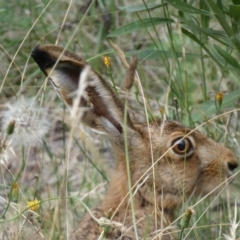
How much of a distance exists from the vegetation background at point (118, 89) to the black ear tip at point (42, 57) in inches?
13.7

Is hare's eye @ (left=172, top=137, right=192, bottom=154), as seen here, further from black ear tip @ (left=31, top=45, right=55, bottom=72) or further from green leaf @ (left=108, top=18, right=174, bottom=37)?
black ear tip @ (left=31, top=45, right=55, bottom=72)

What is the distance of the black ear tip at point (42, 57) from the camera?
477 centimetres

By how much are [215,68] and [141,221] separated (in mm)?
2968

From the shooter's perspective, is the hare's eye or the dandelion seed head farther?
the hare's eye

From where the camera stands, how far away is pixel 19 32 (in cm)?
Result: 788

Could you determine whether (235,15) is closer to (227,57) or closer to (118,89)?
(227,57)

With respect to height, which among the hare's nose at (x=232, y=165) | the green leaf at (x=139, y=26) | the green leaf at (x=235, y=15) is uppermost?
the green leaf at (x=235, y=15)

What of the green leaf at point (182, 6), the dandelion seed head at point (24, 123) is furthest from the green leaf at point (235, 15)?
the dandelion seed head at point (24, 123)

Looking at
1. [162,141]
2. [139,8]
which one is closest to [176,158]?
[162,141]

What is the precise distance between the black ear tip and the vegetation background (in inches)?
13.7

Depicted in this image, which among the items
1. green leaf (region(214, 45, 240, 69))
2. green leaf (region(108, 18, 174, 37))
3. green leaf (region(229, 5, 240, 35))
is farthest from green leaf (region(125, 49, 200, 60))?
green leaf (region(229, 5, 240, 35))

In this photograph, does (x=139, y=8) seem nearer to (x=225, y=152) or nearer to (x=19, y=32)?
(x=225, y=152)

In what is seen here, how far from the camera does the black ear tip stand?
15.6 feet

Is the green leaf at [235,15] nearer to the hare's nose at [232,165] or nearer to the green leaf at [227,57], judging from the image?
the green leaf at [227,57]
